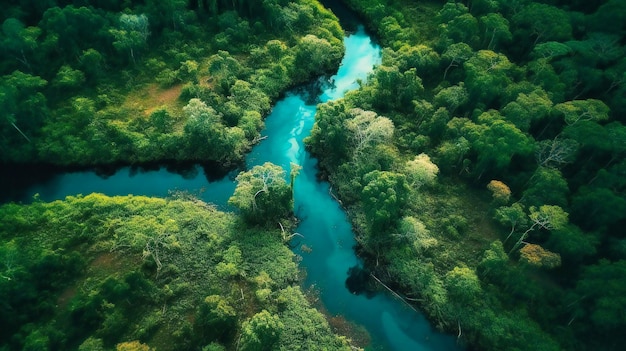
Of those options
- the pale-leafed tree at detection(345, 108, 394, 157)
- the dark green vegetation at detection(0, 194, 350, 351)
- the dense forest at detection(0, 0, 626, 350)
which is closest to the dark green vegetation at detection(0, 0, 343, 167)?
the dense forest at detection(0, 0, 626, 350)

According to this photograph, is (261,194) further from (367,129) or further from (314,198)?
(367,129)

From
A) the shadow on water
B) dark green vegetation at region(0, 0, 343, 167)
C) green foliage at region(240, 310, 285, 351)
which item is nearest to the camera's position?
green foliage at region(240, 310, 285, 351)

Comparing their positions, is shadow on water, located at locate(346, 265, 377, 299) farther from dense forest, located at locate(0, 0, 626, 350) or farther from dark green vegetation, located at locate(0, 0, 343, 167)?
dark green vegetation, located at locate(0, 0, 343, 167)

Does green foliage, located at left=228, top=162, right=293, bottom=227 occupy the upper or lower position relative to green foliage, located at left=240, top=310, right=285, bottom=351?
upper

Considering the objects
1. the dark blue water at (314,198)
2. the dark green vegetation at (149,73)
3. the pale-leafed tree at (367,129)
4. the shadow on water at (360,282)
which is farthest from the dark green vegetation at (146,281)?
the pale-leafed tree at (367,129)

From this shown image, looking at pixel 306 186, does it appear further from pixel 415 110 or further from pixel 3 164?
pixel 3 164

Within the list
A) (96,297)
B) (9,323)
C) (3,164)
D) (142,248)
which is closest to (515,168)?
(142,248)
